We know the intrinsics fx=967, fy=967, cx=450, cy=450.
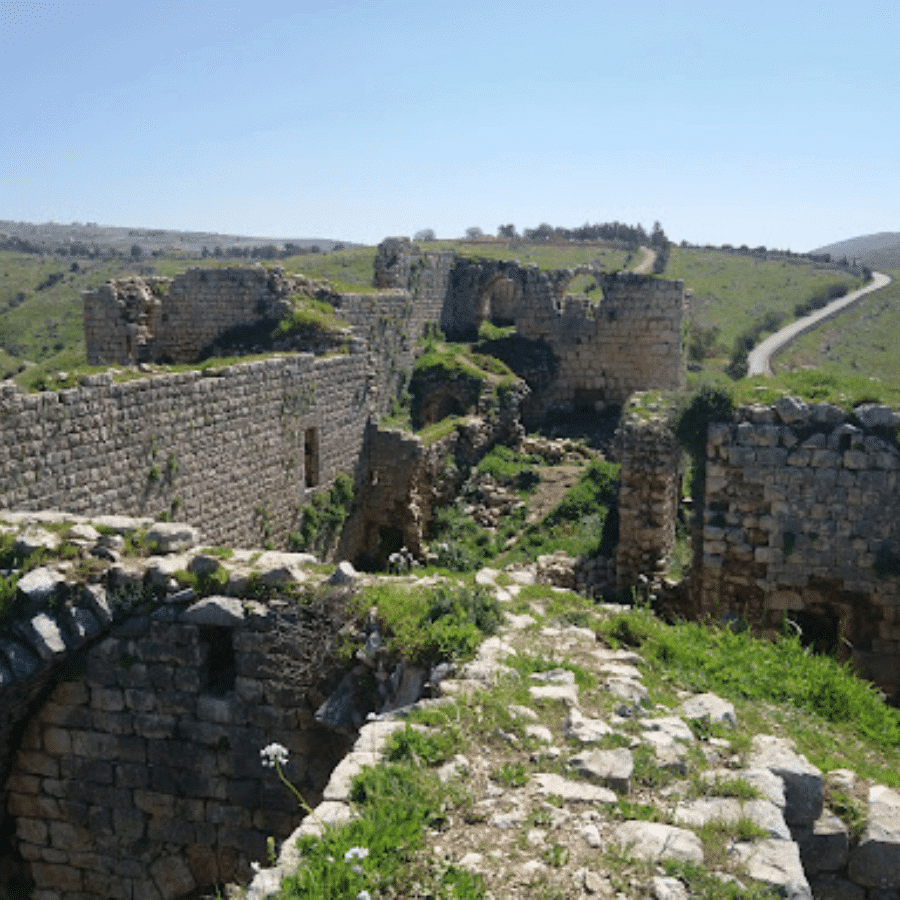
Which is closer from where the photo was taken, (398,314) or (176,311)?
(176,311)

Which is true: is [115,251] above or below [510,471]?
above

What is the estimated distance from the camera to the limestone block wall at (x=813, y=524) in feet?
32.0

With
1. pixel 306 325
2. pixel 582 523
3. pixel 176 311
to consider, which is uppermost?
pixel 176 311

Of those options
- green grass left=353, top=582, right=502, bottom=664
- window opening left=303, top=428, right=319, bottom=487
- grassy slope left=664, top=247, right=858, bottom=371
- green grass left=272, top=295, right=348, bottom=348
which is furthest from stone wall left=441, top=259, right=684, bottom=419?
grassy slope left=664, top=247, right=858, bottom=371

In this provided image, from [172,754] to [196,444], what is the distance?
5669 mm

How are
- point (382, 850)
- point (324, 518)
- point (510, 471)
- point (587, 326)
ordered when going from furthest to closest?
point (587, 326) → point (510, 471) → point (324, 518) → point (382, 850)

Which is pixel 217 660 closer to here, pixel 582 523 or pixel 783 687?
pixel 783 687

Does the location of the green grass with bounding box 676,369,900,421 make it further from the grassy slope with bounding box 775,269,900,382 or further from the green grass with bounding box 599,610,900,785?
the grassy slope with bounding box 775,269,900,382

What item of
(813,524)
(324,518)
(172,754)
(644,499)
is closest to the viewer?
(172,754)

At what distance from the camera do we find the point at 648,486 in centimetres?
1347

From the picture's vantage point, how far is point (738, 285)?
6444cm

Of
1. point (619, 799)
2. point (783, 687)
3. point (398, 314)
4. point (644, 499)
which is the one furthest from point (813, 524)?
point (398, 314)

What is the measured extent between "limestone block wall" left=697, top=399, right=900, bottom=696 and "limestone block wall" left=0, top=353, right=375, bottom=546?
20.0ft

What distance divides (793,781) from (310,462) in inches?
443
